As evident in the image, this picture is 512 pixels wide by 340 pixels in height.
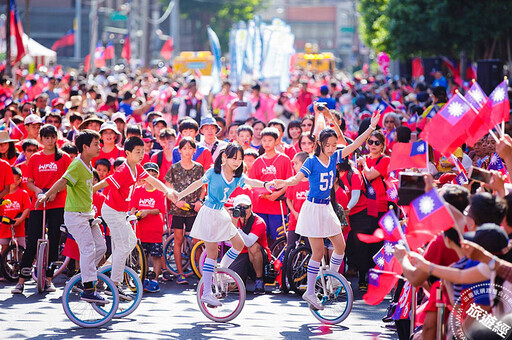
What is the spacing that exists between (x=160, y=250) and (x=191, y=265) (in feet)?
2.13

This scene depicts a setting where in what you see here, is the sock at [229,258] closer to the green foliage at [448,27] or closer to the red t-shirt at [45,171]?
the red t-shirt at [45,171]

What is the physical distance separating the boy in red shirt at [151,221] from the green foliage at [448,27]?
17.6 m

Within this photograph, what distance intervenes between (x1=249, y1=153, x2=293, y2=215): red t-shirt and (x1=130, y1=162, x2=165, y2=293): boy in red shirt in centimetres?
126

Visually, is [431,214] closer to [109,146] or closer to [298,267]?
[298,267]

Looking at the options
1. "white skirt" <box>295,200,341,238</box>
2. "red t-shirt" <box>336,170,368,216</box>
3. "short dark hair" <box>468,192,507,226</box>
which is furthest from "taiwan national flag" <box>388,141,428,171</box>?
"red t-shirt" <box>336,170,368,216</box>

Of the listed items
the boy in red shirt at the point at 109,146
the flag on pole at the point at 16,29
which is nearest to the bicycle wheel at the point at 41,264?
the boy in red shirt at the point at 109,146

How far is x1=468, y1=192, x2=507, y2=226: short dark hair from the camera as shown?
5711 millimetres

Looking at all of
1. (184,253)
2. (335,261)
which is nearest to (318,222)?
(335,261)

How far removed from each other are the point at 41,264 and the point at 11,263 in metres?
1.04

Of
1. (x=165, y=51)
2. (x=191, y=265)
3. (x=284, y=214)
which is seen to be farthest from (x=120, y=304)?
(x=165, y=51)

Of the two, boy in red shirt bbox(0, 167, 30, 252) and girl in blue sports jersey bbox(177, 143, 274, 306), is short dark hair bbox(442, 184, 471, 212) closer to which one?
girl in blue sports jersey bbox(177, 143, 274, 306)

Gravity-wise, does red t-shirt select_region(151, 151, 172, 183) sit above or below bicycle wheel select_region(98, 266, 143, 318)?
above

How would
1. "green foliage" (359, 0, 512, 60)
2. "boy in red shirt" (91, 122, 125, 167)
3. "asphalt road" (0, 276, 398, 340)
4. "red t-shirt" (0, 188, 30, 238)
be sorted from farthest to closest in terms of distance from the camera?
"green foliage" (359, 0, 512, 60), "boy in red shirt" (91, 122, 125, 167), "red t-shirt" (0, 188, 30, 238), "asphalt road" (0, 276, 398, 340)

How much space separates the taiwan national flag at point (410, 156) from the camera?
709 centimetres
